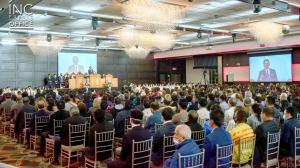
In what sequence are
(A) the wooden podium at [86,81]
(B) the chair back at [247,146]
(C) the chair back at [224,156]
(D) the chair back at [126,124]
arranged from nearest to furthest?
(C) the chair back at [224,156]
(B) the chair back at [247,146]
(D) the chair back at [126,124]
(A) the wooden podium at [86,81]

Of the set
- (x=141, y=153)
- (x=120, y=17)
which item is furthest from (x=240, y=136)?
(x=120, y=17)

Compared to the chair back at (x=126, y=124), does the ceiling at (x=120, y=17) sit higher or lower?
higher

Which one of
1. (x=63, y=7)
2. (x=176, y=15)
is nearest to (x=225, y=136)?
(x=176, y=15)

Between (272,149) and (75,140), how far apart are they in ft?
10.8

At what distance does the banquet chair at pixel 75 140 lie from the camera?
557 centimetres

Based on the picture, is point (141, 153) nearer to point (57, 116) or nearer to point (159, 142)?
point (159, 142)

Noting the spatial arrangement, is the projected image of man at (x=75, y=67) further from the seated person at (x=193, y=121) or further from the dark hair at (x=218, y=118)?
the dark hair at (x=218, y=118)

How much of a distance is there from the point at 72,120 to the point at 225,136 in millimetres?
2893

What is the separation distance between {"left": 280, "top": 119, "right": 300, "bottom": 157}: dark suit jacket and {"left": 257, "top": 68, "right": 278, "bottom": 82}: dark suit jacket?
1543 cm

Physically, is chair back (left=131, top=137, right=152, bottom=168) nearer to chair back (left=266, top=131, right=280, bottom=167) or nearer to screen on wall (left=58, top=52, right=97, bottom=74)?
chair back (left=266, top=131, right=280, bottom=167)

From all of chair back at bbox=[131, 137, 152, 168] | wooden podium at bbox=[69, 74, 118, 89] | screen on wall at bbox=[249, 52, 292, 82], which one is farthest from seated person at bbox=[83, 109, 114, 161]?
screen on wall at bbox=[249, 52, 292, 82]

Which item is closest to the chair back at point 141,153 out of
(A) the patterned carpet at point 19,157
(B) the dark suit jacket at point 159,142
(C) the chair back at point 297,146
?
(B) the dark suit jacket at point 159,142

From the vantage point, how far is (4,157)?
679 centimetres

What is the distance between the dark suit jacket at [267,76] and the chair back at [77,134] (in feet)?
53.4
